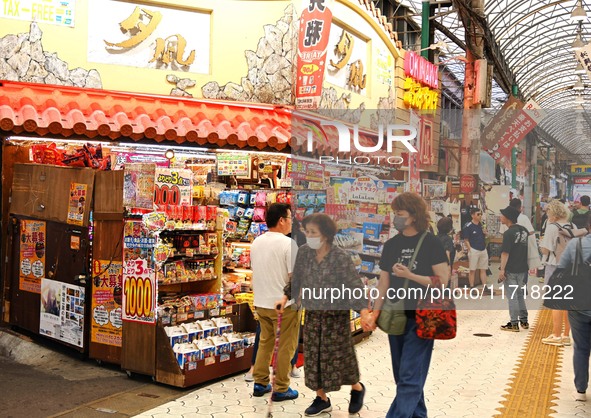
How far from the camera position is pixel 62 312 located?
7.78m

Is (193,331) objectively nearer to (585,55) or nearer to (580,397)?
(580,397)

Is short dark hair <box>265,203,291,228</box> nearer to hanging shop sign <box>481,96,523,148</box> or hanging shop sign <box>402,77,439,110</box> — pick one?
hanging shop sign <box>481,96,523,148</box>

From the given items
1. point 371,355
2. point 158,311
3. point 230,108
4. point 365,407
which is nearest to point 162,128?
point 230,108

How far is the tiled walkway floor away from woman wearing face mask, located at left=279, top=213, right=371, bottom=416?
1.65 feet

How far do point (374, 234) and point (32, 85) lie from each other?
583cm

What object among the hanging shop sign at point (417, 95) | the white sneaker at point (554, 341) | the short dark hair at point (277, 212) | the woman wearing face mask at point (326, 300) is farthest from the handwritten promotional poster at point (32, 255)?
the hanging shop sign at point (417, 95)


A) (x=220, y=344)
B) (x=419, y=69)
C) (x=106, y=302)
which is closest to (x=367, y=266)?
(x=220, y=344)

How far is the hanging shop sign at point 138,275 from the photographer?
6625 millimetres

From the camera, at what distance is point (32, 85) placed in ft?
28.4

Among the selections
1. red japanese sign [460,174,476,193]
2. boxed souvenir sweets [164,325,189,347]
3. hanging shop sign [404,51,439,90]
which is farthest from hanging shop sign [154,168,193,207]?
hanging shop sign [404,51,439,90]

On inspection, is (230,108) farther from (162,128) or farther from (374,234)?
(374,234)

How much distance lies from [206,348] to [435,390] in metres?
2.29

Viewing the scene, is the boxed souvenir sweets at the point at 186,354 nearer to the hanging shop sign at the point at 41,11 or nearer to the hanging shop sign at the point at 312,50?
the hanging shop sign at the point at 312,50

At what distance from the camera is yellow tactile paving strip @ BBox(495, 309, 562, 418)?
5964 mm
